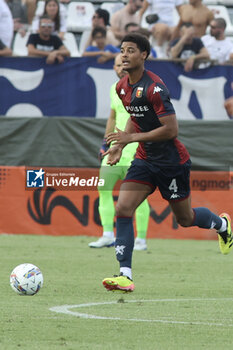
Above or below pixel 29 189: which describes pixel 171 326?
above

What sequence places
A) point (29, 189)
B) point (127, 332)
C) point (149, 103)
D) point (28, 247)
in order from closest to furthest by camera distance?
point (127, 332) → point (149, 103) → point (28, 247) → point (29, 189)

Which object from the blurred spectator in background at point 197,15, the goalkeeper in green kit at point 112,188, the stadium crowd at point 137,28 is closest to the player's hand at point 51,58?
the stadium crowd at point 137,28

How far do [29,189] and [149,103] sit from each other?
688cm

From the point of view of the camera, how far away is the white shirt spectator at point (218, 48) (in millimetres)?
15664

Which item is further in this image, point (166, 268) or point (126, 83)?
point (166, 268)

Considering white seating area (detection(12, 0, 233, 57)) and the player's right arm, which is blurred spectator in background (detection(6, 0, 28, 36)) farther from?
the player's right arm

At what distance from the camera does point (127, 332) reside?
5332 mm

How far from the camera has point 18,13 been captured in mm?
16562

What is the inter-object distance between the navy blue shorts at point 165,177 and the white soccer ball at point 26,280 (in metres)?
1.25

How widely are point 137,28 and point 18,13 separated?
8.50 ft

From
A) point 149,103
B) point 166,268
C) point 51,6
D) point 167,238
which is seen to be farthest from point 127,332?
point 51,6

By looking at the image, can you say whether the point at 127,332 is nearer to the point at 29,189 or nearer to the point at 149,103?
the point at 149,103

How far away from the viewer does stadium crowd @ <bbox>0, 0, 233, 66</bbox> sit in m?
15.1

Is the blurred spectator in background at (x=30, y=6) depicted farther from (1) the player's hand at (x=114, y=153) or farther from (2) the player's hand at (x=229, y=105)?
(1) the player's hand at (x=114, y=153)
